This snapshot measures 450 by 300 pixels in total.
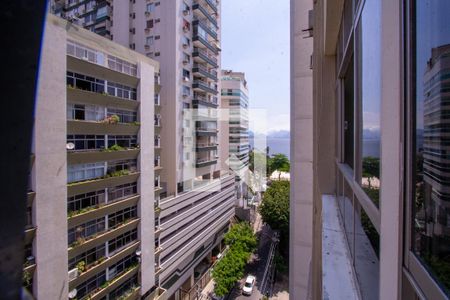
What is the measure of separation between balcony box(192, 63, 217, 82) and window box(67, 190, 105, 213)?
278 inches

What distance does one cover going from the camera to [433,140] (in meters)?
0.44

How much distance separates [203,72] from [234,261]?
8520mm

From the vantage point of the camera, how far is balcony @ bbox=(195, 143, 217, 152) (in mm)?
11233

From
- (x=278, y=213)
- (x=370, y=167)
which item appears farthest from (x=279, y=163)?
(x=370, y=167)

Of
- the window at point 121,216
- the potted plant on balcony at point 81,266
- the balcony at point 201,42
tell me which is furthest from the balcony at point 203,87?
the potted plant on balcony at point 81,266

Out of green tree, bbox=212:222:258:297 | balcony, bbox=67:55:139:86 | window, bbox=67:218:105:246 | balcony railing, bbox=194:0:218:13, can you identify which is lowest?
green tree, bbox=212:222:258:297

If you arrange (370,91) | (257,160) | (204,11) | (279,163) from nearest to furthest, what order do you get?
(370,91), (204,11), (257,160), (279,163)

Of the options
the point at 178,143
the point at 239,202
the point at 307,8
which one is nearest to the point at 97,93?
the point at 178,143

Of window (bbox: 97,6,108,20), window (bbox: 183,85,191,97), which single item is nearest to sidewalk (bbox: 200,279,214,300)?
window (bbox: 183,85,191,97)

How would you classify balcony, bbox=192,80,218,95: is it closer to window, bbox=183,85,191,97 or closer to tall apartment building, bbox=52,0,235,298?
tall apartment building, bbox=52,0,235,298

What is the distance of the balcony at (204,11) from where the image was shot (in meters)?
10.9

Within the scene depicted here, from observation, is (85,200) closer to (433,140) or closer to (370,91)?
(370,91)

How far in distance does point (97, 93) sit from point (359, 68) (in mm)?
6246

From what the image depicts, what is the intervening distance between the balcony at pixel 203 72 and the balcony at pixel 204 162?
13.5 feet
